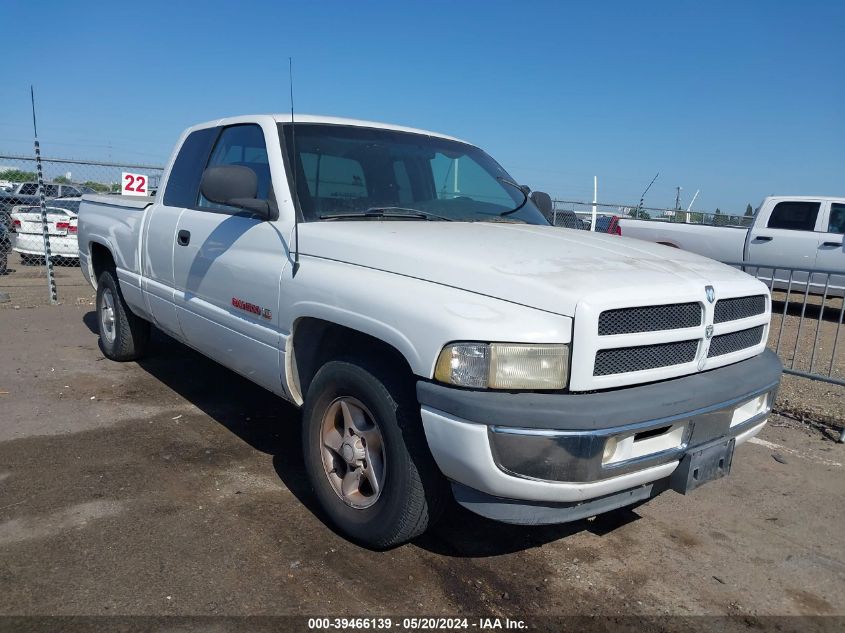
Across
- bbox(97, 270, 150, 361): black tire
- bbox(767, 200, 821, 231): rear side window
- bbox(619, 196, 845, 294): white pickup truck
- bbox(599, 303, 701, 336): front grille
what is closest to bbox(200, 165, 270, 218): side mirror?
bbox(599, 303, 701, 336): front grille

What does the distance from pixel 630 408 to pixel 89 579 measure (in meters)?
2.29

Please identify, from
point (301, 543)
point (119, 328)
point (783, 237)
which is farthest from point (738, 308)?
point (783, 237)

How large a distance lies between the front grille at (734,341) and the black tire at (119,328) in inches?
186

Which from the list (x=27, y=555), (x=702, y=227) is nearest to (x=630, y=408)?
(x=27, y=555)

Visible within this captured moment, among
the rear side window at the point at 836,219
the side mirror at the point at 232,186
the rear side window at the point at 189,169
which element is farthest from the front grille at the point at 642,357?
the rear side window at the point at 836,219

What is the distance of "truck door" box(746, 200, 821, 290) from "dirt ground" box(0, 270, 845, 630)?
7.37 metres

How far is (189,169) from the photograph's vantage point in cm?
468

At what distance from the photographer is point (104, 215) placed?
5832 millimetres

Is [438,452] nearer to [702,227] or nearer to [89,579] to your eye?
[89,579]

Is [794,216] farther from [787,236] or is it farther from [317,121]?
[317,121]

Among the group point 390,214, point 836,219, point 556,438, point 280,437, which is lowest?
point 280,437

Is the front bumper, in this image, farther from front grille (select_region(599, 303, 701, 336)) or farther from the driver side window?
the driver side window

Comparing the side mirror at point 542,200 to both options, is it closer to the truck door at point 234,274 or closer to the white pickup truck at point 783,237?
the truck door at point 234,274

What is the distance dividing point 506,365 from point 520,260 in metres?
0.55
